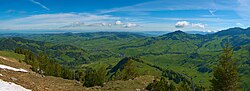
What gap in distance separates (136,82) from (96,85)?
13.6 meters

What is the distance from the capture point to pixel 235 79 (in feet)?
206

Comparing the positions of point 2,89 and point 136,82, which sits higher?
point 2,89

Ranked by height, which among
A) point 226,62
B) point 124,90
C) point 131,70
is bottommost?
→ point 131,70

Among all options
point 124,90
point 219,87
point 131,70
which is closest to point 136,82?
point 124,90

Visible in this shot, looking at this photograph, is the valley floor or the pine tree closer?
the valley floor

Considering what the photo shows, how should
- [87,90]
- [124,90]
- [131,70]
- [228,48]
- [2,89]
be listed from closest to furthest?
[2,89] < [87,90] < [124,90] < [228,48] < [131,70]

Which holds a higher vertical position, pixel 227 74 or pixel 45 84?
pixel 45 84

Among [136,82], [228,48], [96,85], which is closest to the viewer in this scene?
[96,85]

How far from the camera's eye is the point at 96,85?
60.6 metres

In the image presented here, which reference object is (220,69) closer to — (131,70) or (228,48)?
(228,48)

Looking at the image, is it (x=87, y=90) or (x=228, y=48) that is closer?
(x=87, y=90)

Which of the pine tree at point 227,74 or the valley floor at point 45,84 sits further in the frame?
the pine tree at point 227,74

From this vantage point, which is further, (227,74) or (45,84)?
(227,74)

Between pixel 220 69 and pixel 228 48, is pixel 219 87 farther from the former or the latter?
pixel 228 48
